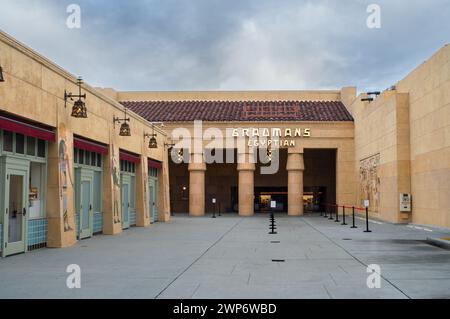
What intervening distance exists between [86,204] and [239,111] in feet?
78.9

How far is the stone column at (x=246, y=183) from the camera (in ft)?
128

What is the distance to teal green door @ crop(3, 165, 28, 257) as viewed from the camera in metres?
14.2

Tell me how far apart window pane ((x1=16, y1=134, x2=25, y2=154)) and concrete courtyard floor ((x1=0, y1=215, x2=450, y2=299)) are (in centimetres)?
293

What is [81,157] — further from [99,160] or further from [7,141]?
[7,141]

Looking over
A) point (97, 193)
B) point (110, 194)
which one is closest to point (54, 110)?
point (97, 193)

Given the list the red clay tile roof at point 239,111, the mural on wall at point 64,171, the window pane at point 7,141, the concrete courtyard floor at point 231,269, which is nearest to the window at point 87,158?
the mural on wall at point 64,171

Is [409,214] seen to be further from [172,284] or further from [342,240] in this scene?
[172,284]

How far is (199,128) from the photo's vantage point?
39.2 metres

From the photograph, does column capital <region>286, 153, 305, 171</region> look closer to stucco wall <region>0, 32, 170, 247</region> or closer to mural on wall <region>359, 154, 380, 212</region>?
mural on wall <region>359, 154, 380, 212</region>

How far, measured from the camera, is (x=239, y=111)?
42750 millimetres

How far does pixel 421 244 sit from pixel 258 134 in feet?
73.7

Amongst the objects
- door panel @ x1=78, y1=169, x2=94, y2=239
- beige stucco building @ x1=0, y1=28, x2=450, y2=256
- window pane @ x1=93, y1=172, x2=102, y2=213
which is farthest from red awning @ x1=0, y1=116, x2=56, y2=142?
window pane @ x1=93, y1=172, x2=102, y2=213
